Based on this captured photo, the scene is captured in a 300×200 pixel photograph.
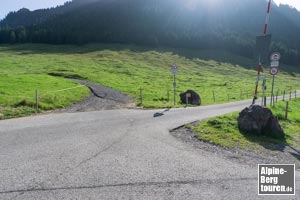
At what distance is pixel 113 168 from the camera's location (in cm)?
820

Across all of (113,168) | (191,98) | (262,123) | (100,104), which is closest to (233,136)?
(262,123)

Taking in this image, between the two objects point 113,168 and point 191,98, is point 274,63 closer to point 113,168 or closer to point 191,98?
point 113,168

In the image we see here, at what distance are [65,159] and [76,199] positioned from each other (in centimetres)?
272

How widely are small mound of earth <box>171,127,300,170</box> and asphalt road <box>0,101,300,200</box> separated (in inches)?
16.0

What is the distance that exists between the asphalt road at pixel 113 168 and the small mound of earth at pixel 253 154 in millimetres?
407

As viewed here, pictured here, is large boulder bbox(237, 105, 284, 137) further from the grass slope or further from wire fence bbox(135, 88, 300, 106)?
wire fence bbox(135, 88, 300, 106)

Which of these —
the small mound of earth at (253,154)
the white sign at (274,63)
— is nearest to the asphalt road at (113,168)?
the small mound of earth at (253,154)

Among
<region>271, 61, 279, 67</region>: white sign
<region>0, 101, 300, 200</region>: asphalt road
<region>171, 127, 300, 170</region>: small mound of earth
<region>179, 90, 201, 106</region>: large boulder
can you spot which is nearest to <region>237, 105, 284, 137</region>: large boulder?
<region>171, 127, 300, 170</region>: small mound of earth

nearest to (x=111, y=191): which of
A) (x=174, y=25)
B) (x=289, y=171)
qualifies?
(x=289, y=171)

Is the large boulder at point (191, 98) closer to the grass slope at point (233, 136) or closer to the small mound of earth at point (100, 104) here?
the small mound of earth at point (100, 104)

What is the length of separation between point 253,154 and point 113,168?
4771 millimetres

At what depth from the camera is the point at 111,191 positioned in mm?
6746

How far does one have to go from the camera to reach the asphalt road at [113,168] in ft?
22.1

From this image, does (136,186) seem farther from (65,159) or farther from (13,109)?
(13,109)
